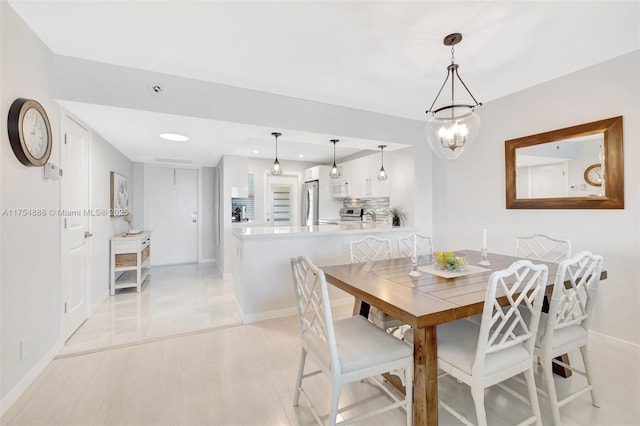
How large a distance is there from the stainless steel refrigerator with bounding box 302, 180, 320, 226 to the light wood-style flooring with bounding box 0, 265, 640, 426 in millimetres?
3874

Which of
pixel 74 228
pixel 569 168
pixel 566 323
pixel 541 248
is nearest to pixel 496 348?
pixel 566 323

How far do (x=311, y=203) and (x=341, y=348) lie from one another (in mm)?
4862

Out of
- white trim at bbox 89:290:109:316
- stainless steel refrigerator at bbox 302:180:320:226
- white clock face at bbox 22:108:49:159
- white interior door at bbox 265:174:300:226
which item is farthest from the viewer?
white interior door at bbox 265:174:300:226

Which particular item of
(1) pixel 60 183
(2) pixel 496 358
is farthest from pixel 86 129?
(2) pixel 496 358

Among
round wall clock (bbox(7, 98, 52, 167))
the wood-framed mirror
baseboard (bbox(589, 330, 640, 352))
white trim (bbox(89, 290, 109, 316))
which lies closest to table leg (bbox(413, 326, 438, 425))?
baseboard (bbox(589, 330, 640, 352))

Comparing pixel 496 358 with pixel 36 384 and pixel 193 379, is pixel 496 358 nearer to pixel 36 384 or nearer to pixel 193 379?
pixel 193 379

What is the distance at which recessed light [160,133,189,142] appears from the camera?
3.31 meters

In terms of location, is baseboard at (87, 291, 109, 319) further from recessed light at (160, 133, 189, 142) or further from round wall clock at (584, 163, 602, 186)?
round wall clock at (584, 163, 602, 186)

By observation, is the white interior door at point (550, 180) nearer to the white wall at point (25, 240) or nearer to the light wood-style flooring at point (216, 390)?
the light wood-style flooring at point (216, 390)

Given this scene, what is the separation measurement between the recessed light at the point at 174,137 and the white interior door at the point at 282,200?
273 centimetres

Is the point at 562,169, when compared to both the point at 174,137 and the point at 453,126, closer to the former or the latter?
the point at 453,126

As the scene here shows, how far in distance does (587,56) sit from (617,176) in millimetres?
1082

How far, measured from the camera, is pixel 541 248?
275 centimetres

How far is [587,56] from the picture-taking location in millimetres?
2398
